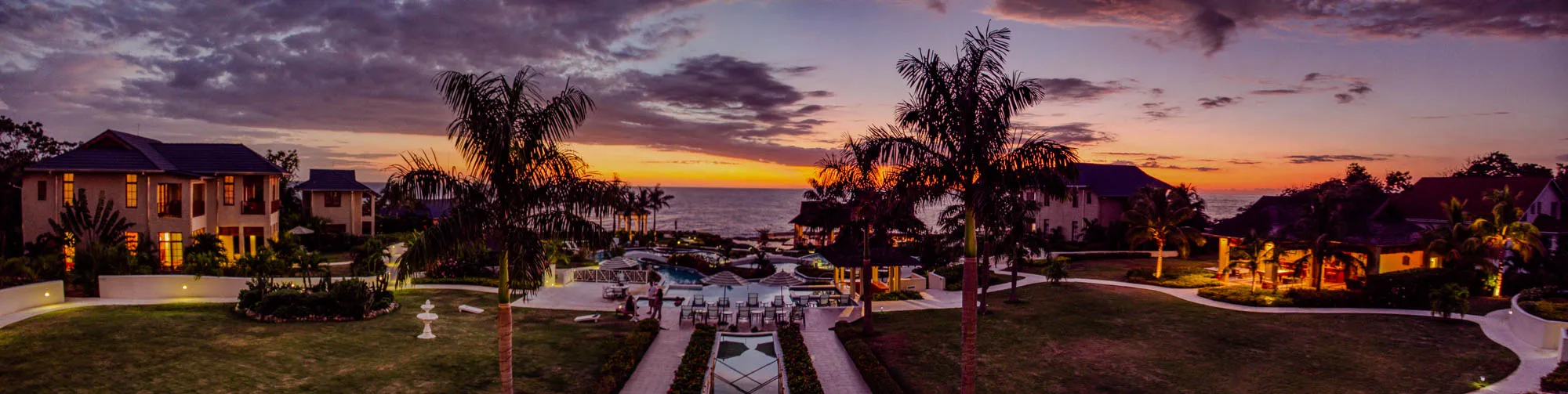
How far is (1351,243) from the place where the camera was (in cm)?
2598

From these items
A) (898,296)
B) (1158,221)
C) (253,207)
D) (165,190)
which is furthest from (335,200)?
(1158,221)

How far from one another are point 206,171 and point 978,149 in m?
35.0

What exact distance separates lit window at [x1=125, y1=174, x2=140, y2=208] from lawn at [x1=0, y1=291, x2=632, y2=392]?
11.5 metres

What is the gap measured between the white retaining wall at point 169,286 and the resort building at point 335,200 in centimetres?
2363

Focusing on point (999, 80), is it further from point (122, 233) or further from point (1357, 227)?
point (122, 233)

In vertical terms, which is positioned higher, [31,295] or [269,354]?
[31,295]

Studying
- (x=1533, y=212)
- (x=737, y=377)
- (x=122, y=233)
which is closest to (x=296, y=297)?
(x=737, y=377)

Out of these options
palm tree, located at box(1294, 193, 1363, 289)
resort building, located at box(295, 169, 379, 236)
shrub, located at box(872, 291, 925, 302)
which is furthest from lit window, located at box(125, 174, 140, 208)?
palm tree, located at box(1294, 193, 1363, 289)

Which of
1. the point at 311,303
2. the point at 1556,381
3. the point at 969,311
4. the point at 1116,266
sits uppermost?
the point at 969,311

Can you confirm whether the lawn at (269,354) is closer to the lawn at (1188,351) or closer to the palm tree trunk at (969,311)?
the palm tree trunk at (969,311)

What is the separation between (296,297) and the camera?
18578mm

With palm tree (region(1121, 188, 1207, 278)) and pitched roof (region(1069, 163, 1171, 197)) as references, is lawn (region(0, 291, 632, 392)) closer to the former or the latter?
palm tree (region(1121, 188, 1207, 278))

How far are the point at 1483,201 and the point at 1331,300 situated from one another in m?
13.5

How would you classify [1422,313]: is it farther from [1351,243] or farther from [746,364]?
[746,364]
